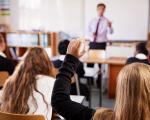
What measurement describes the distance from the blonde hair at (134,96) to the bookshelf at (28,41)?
4543 millimetres

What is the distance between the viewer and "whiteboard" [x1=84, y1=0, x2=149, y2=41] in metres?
5.26

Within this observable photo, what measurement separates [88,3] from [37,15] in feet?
3.66

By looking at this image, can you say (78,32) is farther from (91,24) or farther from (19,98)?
(19,98)

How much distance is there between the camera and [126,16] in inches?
211

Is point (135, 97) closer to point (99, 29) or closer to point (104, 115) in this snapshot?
point (104, 115)

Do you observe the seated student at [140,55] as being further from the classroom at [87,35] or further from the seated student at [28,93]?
the seated student at [28,93]

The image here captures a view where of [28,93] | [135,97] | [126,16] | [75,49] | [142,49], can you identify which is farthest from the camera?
[126,16]

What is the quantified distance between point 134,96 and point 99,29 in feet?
14.4

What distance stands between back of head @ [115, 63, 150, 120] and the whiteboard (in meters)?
4.34

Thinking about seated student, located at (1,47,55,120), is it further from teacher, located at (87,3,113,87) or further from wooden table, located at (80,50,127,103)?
teacher, located at (87,3,113,87)

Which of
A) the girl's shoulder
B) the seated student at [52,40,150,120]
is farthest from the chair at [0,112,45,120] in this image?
the girl's shoulder

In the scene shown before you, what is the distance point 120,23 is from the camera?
5.43 m

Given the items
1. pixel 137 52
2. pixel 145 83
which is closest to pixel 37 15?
pixel 137 52

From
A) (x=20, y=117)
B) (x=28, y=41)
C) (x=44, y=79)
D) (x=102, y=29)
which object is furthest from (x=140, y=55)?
(x=28, y=41)
